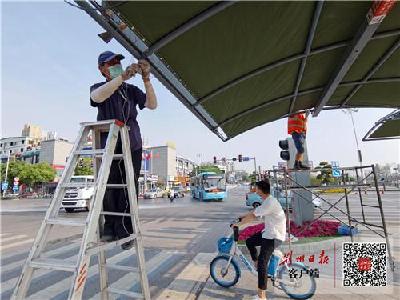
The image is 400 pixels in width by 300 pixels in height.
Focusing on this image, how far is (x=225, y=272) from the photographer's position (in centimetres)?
502

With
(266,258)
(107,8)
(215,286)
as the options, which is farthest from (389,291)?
(107,8)

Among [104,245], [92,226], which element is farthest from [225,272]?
[92,226]

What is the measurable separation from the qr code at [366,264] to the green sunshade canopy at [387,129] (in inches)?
149

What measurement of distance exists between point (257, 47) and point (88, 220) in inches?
117

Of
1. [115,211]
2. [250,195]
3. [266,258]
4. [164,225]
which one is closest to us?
[115,211]

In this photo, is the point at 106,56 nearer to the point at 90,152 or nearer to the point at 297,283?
the point at 90,152

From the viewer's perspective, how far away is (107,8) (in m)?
2.53

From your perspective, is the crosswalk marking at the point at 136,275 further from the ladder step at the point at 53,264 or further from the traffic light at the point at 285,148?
the traffic light at the point at 285,148

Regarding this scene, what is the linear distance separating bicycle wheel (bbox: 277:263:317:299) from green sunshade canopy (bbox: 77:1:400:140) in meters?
3.08

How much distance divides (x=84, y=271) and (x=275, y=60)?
3794mm

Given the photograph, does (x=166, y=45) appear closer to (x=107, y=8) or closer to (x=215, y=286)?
(x=107, y=8)

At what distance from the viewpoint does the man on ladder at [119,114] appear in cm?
292

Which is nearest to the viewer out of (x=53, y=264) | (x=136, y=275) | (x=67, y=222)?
(x=53, y=264)

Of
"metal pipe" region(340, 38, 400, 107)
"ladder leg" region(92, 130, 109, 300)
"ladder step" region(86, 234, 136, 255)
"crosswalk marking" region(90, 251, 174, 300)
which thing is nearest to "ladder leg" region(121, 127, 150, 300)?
"ladder step" region(86, 234, 136, 255)
